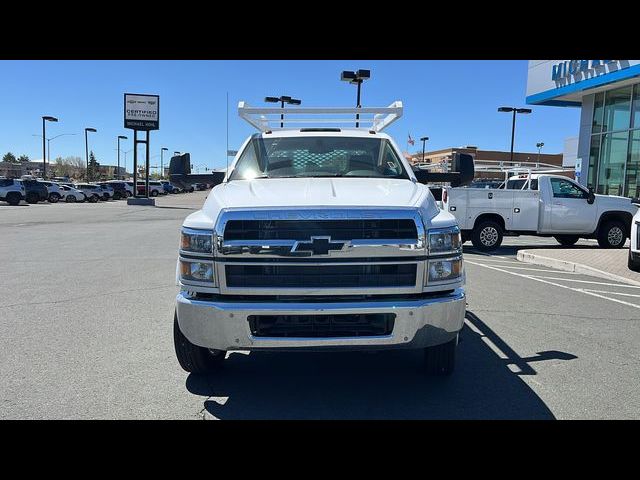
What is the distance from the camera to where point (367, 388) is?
4285 millimetres

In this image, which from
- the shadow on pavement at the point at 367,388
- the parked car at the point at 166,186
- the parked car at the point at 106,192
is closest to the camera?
the shadow on pavement at the point at 367,388

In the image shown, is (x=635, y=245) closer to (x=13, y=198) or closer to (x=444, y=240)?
(x=444, y=240)

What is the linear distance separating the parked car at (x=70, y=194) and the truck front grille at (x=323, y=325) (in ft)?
148

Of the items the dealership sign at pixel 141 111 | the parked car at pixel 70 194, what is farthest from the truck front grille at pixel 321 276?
the dealership sign at pixel 141 111

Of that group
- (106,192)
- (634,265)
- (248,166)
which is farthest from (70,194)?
(248,166)

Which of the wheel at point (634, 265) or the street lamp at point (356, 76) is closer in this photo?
the wheel at point (634, 265)

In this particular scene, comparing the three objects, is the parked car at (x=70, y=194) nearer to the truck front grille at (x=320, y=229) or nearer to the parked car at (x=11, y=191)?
the parked car at (x=11, y=191)

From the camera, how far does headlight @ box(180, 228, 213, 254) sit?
12.0ft

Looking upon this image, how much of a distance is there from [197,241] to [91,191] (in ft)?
159

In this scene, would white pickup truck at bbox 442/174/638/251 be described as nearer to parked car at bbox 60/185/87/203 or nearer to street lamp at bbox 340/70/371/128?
street lamp at bbox 340/70/371/128

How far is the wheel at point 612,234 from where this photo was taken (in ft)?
46.9

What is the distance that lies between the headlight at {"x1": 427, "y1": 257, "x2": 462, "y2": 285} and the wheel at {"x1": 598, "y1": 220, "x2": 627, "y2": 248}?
12.3 m

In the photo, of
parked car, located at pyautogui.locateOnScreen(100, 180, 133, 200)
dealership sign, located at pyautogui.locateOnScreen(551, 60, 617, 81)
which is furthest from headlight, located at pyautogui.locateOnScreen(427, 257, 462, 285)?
A: parked car, located at pyautogui.locateOnScreen(100, 180, 133, 200)

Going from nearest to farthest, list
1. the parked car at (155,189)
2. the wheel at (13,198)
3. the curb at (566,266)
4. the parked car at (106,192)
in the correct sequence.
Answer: the curb at (566,266) < the wheel at (13,198) < the parked car at (106,192) < the parked car at (155,189)
